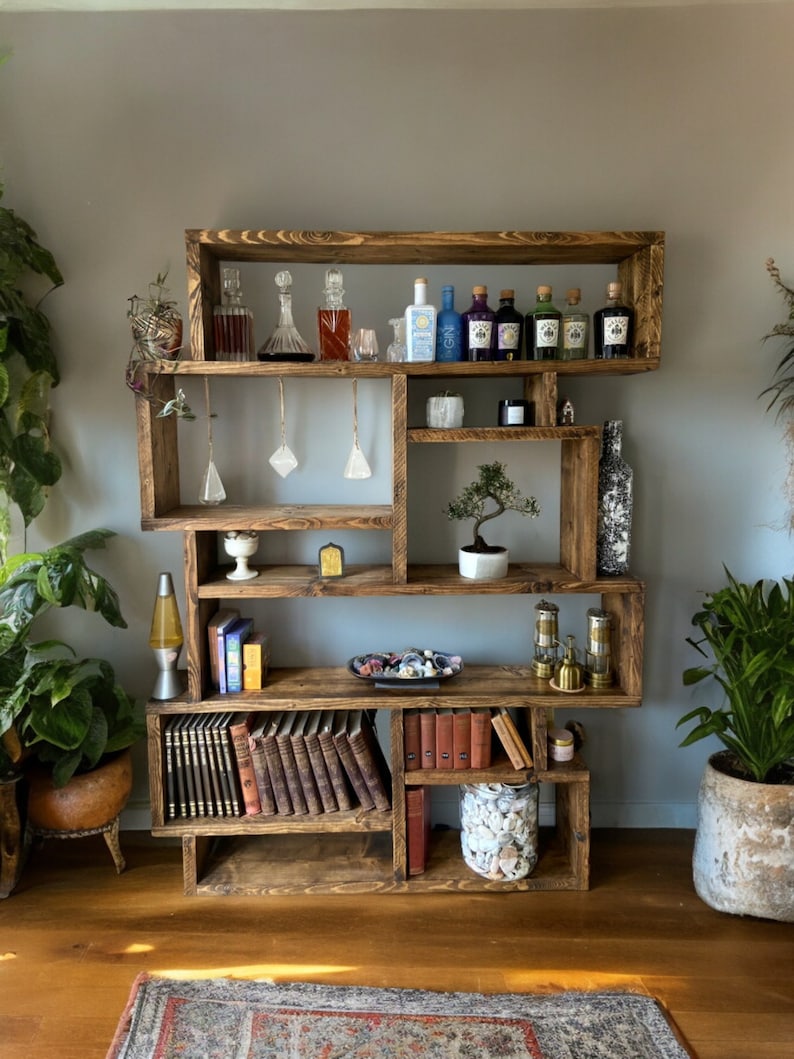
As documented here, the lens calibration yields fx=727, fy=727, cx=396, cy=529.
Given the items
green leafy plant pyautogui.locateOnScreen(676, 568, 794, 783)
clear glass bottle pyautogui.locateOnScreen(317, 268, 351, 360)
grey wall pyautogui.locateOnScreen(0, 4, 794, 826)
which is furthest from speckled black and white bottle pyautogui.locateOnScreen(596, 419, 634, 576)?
clear glass bottle pyautogui.locateOnScreen(317, 268, 351, 360)

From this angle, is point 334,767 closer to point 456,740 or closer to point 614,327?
point 456,740

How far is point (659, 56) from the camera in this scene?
6.66 ft

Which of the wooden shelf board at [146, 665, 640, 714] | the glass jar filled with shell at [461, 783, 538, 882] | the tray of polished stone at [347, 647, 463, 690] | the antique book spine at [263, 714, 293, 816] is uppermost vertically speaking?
the tray of polished stone at [347, 647, 463, 690]

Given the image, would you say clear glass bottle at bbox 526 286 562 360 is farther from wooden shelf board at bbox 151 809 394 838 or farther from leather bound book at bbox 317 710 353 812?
wooden shelf board at bbox 151 809 394 838

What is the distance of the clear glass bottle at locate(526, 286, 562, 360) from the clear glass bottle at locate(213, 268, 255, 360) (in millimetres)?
755

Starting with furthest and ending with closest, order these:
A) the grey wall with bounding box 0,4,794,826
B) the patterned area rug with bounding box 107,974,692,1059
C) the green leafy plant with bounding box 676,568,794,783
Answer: the grey wall with bounding box 0,4,794,826 < the green leafy plant with bounding box 676,568,794,783 < the patterned area rug with bounding box 107,974,692,1059

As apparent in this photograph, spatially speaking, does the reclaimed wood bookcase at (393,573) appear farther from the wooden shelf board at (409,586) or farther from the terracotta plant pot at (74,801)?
the terracotta plant pot at (74,801)

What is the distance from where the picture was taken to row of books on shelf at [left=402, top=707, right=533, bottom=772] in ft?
6.49

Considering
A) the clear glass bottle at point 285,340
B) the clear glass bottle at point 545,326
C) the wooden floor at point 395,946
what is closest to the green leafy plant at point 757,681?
the wooden floor at point 395,946

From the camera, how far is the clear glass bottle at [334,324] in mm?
1927

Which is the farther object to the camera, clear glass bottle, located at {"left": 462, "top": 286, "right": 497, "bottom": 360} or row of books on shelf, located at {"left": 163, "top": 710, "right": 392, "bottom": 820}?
row of books on shelf, located at {"left": 163, "top": 710, "right": 392, "bottom": 820}

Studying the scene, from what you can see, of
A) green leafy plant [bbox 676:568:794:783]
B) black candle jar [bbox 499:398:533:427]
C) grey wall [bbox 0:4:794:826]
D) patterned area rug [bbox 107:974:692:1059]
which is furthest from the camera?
grey wall [bbox 0:4:794:826]

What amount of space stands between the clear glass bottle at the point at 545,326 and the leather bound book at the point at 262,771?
127 centimetres

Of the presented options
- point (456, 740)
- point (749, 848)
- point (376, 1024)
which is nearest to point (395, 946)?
point (376, 1024)
